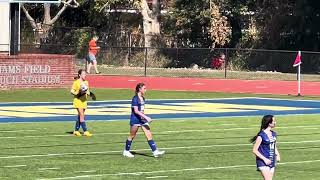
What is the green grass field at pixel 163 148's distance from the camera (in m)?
16.0

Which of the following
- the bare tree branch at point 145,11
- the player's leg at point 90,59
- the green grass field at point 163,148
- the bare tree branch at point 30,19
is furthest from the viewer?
the bare tree branch at point 30,19

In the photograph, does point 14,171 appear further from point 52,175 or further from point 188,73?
point 188,73

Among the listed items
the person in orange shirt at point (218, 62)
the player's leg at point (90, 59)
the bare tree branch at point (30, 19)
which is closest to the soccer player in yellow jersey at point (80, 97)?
the player's leg at point (90, 59)

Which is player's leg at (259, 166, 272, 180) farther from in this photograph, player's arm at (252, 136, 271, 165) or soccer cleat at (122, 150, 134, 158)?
soccer cleat at (122, 150, 134, 158)

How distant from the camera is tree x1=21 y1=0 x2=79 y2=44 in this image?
64.7 meters

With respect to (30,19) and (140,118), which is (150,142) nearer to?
(140,118)

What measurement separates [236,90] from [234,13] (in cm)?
1478

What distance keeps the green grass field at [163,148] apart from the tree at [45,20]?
38604 mm

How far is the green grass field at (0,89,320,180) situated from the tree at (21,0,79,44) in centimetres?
3860

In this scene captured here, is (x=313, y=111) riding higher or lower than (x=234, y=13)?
lower

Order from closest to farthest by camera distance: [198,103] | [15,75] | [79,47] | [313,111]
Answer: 1. [313,111]
2. [198,103]
3. [15,75]
4. [79,47]

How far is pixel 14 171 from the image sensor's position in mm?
15789

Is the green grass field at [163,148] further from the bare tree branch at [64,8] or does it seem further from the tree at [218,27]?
the bare tree branch at [64,8]

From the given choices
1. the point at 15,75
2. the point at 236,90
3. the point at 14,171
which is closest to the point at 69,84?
the point at 15,75
